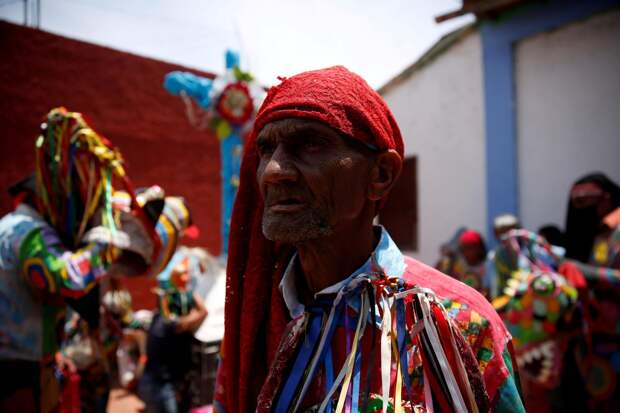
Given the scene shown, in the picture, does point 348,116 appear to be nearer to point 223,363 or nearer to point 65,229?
point 223,363

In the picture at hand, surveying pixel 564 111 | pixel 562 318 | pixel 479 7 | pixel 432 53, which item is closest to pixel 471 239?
pixel 564 111

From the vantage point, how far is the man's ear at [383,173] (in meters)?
1.47

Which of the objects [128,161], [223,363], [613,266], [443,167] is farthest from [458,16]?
[223,363]

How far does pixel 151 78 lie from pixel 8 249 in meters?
6.45

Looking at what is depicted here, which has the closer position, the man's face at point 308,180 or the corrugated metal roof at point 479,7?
the man's face at point 308,180

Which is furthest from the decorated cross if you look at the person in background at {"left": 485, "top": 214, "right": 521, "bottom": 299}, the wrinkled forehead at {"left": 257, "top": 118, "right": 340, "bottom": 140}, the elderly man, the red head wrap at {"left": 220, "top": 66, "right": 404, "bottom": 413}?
the wrinkled forehead at {"left": 257, "top": 118, "right": 340, "bottom": 140}

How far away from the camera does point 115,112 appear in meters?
7.96

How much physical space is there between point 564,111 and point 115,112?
669cm

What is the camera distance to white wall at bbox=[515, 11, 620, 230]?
574 cm

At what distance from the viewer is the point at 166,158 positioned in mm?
8625

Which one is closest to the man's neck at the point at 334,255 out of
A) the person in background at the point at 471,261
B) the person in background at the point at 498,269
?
the person in background at the point at 498,269

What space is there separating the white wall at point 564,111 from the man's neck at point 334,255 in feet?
17.5

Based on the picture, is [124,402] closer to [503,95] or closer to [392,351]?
[392,351]

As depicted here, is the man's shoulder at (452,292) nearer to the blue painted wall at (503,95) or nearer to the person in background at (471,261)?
the person in background at (471,261)
